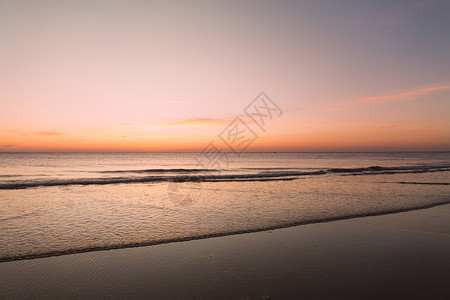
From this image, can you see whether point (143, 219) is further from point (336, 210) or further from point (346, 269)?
point (336, 210)

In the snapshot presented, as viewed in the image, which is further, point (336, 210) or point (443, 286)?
point (336, 210)

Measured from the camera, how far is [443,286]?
5.52 metres

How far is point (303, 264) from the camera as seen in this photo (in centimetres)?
676

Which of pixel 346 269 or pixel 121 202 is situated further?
pixel 121 202

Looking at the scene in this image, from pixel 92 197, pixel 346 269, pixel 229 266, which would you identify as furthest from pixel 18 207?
pixel 346 269

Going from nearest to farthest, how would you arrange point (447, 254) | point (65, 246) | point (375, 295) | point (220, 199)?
point (375, 295) < point (447, 254) < point (65, 246) < point (220, 199)

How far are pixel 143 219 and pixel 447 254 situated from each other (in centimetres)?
1036

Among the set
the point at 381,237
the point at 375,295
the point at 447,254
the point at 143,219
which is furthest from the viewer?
the point at 143,219

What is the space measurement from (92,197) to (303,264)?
15.1 metres

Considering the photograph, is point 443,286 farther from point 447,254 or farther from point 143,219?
point 143,219

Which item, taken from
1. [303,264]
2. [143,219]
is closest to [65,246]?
[143,219]

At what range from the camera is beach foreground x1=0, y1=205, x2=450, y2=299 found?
5.35 meters

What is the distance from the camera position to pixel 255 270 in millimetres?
6336

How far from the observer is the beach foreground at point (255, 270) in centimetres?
535
